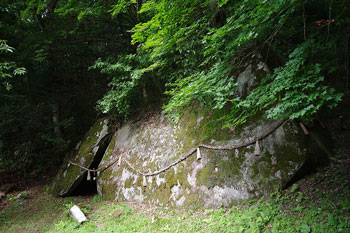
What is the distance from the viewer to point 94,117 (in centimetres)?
1110

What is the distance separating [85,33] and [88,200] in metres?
6.72

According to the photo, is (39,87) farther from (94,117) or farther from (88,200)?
(88,200)

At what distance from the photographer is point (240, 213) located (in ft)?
12.5

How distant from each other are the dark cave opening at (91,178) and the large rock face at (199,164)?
65cm

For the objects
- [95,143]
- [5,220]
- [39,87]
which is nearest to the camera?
[5,220]

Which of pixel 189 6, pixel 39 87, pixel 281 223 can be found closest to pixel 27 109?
pixel 39 87

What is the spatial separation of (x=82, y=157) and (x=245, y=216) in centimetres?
680

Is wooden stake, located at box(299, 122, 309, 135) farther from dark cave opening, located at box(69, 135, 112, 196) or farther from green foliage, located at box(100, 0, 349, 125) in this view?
dark cave opening, located at box(69, 135, 112, 196)

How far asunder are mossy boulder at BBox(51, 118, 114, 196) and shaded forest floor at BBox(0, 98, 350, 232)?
22.5 inches

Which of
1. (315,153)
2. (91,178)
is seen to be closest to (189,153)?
(315,153)

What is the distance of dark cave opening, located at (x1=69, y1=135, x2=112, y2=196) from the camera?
7.89m

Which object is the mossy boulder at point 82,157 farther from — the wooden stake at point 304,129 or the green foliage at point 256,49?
the wooden stake at point 304,129

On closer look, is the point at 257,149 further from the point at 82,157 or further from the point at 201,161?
the point at 82,157

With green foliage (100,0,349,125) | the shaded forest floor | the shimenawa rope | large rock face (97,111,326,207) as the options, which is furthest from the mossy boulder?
green foliage (100,0,349,125)
